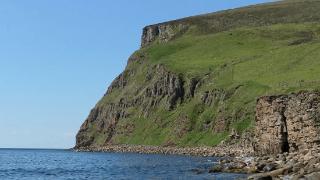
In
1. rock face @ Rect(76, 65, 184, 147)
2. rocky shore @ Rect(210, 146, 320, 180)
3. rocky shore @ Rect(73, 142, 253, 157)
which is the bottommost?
rocky shore @ Rect(210, 146, 320, 180)

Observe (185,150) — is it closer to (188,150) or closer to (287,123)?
(188,150)

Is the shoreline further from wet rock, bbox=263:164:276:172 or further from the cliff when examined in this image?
wet rock, bbox=263:164:276:172

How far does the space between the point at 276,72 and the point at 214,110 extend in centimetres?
1681

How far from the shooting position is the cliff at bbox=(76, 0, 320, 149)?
12962cm

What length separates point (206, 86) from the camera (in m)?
151

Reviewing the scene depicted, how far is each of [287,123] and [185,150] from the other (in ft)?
186

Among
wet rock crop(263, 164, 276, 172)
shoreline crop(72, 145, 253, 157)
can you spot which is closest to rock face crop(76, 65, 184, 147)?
shoreline crop(72, 145, 253, 157)

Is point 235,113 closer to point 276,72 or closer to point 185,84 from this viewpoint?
point 276,72

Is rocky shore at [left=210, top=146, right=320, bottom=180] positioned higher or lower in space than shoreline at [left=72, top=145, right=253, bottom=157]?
lower

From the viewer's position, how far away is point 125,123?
17388 cm

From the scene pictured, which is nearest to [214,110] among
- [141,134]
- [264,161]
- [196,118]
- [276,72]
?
[196,118]

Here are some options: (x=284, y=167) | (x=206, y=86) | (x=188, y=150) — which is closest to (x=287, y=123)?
(x=284, y=167)

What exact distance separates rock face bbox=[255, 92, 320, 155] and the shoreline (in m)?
10.5

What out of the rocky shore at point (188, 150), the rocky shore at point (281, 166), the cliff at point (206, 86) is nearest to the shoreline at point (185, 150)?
the rocky shore at point (188, 150)
